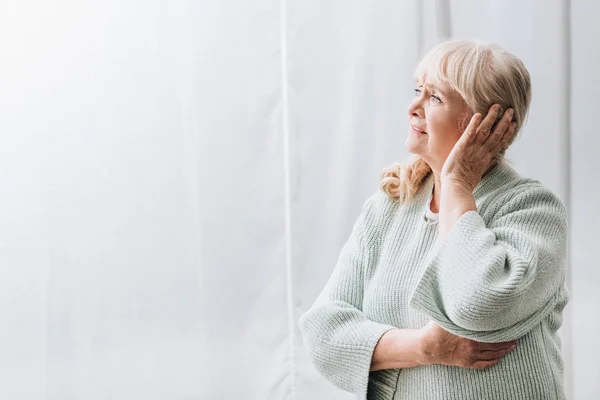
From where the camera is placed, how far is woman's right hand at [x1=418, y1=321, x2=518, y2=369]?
4.85 ft

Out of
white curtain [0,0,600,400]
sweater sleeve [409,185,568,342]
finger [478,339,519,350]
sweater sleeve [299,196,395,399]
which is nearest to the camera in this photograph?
sweater sleeve [409,185,568,342]

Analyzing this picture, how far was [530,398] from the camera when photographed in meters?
1.49

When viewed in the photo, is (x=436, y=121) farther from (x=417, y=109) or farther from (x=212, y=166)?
(x=212, y=166)

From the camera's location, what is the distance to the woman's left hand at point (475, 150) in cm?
151

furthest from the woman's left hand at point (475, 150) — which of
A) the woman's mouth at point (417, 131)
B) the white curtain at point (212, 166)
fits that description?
the white curtain at point (212, 166)

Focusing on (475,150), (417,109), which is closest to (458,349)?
(475,150)

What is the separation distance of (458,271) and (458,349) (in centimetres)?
17

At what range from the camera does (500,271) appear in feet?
4.55

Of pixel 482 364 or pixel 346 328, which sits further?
pixel 346 328

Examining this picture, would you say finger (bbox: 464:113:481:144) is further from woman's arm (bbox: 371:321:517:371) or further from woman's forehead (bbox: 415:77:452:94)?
woman's arm (bbox: 371:321:517:371)

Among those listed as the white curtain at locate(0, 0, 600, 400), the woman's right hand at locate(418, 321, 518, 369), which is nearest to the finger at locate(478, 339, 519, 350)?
the woman's right hand at locate(418, 321, 518, 369)

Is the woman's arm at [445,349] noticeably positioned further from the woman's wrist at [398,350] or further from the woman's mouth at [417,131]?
the woman's mouth at [417,131]

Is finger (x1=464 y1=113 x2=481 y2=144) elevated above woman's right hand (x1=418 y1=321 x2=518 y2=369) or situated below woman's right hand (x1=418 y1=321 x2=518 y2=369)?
above

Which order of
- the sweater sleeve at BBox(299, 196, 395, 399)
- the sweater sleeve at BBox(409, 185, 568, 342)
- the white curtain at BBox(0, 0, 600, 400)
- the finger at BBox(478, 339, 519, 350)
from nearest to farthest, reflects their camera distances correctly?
the sweater sleeve at BBox(409, 185, 568, 342)
the finger at BBox(478, 339, 519, 350)
the sweater sleeve at BBox(299, 196, 395, 399)
the white curtain at BBox(0, 0, 600, 400)
